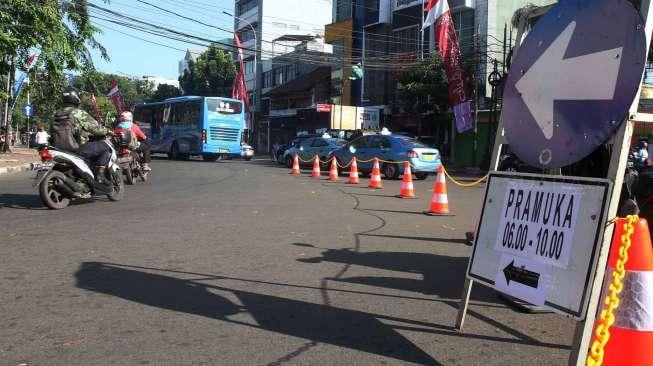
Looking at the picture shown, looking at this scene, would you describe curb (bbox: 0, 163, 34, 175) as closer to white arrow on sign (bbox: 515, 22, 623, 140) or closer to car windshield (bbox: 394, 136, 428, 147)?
car windshield (bbox: 394, 136, 428, 147)

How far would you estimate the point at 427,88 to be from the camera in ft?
108

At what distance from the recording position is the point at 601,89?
3264 millimetres

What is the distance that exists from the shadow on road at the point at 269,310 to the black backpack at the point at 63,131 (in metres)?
5.03

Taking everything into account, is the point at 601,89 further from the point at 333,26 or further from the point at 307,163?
the point at 333,26

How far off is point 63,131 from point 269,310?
7.14m

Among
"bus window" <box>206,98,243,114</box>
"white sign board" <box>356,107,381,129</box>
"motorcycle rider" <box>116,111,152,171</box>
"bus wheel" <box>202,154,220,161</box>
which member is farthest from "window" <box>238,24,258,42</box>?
"motorcycle rider" <box>116,111,152,171</box>

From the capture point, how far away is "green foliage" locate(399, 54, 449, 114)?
32969mm

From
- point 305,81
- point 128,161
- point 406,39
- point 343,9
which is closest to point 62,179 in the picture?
point 128,161

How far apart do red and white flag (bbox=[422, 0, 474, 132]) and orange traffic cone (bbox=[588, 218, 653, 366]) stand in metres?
27.9

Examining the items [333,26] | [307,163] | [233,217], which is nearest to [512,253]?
[233,217]

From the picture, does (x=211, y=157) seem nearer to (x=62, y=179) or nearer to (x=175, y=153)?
(x=175, y=153)

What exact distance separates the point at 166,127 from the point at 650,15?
3351 centimetres

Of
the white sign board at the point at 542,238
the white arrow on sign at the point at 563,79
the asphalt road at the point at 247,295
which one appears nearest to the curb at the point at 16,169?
the asphalt road at the point at 247,295

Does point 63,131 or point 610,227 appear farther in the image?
point 63,131
